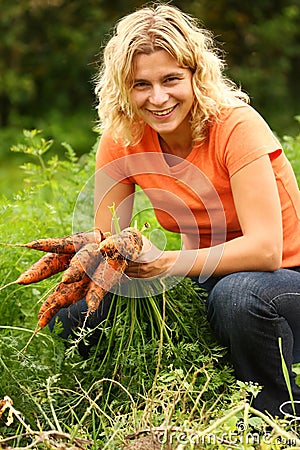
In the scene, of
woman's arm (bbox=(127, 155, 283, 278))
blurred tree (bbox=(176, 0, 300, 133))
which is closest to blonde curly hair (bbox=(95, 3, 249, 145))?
woman's arm (bbox=(127, 155, 283, 278))

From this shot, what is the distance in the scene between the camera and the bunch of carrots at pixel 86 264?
7.59ft

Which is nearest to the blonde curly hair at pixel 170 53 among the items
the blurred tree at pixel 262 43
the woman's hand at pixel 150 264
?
the woman's hand at pixel 150 264

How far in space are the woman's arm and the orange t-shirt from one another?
1.8 inches

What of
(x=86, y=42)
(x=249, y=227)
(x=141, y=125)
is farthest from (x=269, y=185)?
(x=86, y=42)

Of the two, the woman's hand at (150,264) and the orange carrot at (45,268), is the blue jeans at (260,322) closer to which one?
the woman's hand at (150,264)

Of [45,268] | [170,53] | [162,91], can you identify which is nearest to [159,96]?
[162,91]

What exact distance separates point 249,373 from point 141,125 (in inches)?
31.5

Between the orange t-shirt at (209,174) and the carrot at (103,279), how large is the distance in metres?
0.40

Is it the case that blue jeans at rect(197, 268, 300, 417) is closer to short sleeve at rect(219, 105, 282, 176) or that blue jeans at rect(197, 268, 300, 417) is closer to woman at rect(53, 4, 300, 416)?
woman at rect(53, 4, 300, 416)

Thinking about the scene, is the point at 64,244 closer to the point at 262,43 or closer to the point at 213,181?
the point at 213,181

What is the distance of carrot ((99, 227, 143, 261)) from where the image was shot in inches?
90.4

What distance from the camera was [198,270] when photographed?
8.07ft

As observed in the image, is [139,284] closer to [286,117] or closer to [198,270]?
[198,270]

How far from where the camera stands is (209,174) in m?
2.56
